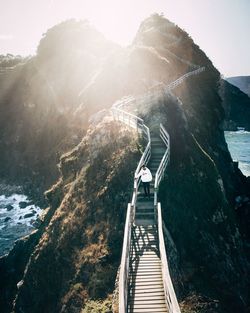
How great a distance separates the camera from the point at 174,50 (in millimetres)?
75375

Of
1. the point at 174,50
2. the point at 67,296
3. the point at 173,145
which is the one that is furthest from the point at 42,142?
the point at 67,296

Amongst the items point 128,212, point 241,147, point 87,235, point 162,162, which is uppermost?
point 241,147

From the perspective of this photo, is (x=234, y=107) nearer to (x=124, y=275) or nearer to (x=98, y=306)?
(x=98, y=306)

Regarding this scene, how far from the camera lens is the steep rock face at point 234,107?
155 metres

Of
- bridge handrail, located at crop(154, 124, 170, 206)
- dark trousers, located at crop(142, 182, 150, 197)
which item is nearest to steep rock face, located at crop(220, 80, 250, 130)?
bridge handrail, located at crop(154, 124, 170, 206)

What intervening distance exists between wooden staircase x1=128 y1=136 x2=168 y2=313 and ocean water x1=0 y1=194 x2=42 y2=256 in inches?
1171

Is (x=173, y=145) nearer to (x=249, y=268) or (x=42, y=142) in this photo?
(x=249, y=268)

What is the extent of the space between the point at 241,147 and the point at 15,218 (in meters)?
79.2

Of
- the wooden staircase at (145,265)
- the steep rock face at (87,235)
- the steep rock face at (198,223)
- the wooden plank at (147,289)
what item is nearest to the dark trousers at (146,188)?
the wooden staircase at (145,265)

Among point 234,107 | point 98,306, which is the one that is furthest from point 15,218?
point 234,107

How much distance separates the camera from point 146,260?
17547 mm

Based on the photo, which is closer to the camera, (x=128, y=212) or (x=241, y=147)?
(x=128, y=212)

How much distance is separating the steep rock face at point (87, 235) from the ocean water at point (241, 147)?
173 ft

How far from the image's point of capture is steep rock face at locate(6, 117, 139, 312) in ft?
74.7
